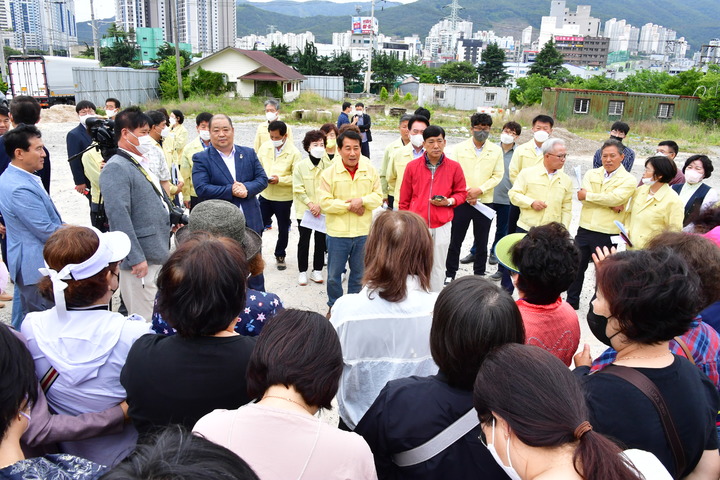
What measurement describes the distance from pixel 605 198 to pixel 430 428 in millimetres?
3969

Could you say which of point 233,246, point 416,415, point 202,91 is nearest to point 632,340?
point 416,415

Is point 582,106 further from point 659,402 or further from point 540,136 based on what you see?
point 659,402

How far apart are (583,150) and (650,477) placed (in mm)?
19279

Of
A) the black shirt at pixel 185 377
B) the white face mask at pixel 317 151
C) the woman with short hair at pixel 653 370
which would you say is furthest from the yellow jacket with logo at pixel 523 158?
the black shirt at pixel 185 377

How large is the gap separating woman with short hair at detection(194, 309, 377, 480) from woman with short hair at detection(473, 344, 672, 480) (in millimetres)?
389

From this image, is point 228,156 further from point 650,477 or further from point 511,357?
point 650,477

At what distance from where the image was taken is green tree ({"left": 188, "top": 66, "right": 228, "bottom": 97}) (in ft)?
116

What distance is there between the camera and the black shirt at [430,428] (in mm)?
1568

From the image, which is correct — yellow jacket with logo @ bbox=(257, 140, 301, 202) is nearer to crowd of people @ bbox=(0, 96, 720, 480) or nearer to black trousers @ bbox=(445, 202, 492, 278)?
black trousers @ bbox=(445, 202, 492, 278)

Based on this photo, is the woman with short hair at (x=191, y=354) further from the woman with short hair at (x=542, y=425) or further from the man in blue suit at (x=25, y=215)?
the man in blue suit at (x=25, y=215)

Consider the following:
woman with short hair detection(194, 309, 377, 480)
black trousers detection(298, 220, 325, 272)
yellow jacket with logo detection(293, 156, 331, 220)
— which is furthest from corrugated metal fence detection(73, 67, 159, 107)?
woman with short hair detection(194, 309, 377, 480)

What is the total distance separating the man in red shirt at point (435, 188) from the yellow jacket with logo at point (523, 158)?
1.42 metres

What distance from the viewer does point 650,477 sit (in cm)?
120

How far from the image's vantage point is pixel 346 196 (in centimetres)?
470
